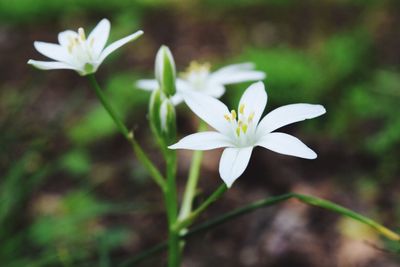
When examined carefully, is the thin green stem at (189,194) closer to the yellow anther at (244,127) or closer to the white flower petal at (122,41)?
the yellow anther at (244,127)

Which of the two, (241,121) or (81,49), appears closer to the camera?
(241,121)

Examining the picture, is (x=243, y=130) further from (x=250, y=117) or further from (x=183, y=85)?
(x=183, y=85)

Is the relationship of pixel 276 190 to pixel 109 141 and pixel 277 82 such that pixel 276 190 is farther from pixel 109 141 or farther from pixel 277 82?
pixel 109 141

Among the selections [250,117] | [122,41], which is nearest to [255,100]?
[250,117]

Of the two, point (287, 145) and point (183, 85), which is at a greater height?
point (287, 145)

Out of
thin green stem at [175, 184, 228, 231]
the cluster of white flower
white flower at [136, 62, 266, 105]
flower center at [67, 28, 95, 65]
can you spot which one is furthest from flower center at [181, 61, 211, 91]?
thin green stem at [175, 184, 228, 231]

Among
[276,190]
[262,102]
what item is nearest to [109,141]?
[276,190]

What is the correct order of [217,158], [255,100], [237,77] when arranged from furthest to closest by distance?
1. [217,158]
2. [237,77]
3. [255,100]
